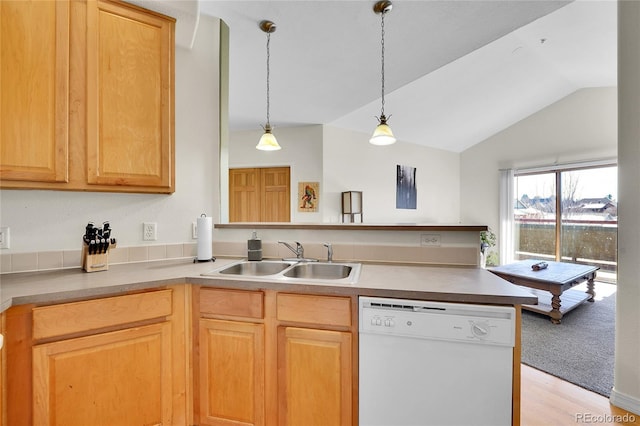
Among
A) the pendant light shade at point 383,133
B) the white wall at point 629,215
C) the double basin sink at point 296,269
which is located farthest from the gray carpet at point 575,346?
the pendant light shade at point 383,133

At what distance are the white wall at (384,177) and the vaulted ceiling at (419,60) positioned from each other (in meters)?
0.29

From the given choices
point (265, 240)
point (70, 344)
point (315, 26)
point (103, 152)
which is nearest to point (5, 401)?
point (70, 344)

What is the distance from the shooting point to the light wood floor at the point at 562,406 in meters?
1.66

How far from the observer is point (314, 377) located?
1258mm

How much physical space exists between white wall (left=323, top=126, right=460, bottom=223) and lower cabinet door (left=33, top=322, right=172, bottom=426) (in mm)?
3302

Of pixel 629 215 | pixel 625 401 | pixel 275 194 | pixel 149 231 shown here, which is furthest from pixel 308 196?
pixel 625 401

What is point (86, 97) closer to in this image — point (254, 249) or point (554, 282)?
point (254, 249)

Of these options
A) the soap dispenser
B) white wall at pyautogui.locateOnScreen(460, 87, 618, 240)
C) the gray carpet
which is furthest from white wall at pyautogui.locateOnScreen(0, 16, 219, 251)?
white wall at pyautogui.locateOnScreen(460, 87, 618, 240)

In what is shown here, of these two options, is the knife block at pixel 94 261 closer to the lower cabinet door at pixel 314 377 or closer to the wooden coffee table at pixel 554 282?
the lower cabinet door at pixel 314 377

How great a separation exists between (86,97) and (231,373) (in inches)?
60.9

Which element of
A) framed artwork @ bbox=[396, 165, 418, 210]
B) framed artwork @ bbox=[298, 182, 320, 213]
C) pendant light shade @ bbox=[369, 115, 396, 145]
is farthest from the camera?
framed artwork @ bbox=[396, 165, 418, 210]

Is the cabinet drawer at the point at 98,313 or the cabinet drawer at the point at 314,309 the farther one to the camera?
the cabinet drawer at the point at 314,309

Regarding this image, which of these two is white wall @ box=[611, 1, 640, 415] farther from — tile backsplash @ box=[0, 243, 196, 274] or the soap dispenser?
tile backsplash @ box=[0, 243, 196, 274]

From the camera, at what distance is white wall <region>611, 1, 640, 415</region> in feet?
5.57
